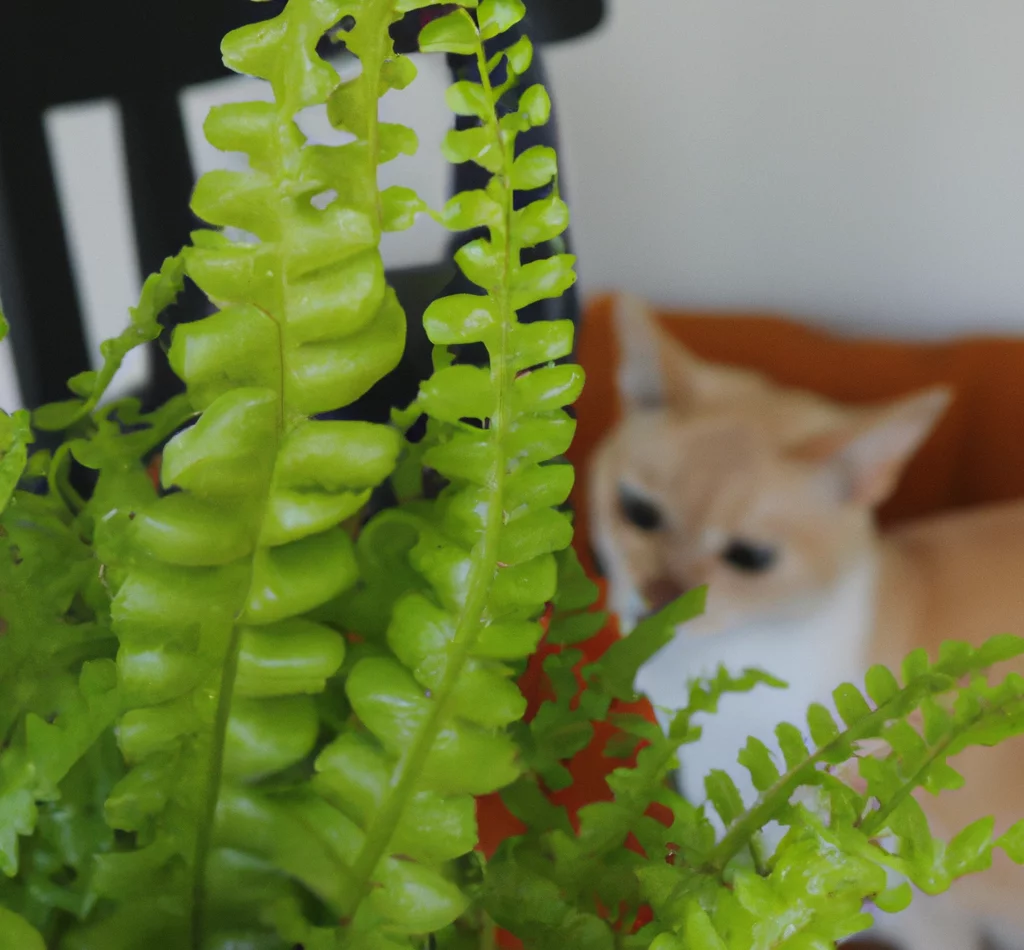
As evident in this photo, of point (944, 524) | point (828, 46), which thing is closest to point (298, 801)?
point (944, 524)

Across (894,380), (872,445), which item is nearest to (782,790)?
(872,445)

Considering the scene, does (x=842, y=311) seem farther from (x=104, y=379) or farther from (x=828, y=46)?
(x=104, y=379)

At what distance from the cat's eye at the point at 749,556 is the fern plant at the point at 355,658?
2.05 feet

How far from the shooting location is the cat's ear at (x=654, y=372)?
2.78 feet

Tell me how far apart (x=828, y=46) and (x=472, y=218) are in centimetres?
101

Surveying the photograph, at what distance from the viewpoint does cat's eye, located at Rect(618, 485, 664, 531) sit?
889 mm

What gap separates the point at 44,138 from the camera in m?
0.54

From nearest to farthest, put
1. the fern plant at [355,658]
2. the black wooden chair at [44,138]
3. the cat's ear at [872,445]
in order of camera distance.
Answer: the fern plant at [355,658]
the black wooden chair at [44,138]
the cat's ear at [872,445]

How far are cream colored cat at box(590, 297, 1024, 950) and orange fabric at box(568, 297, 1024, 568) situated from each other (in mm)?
106

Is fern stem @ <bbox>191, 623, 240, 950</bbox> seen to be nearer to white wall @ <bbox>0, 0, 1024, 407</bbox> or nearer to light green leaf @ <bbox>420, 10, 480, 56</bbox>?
light green leaf @ <bbox>420, 10, 480, 56</bbox>

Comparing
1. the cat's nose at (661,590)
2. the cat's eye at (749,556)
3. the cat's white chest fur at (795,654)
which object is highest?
the cat's eye at (749,556)

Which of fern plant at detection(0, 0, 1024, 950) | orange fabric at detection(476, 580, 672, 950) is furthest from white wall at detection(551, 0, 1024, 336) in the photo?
fern plant at detection(0, 0, 1024, 950)

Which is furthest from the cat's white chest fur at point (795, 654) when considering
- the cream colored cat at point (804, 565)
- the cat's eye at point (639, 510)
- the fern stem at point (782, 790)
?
the fern stem at point (782, 790)

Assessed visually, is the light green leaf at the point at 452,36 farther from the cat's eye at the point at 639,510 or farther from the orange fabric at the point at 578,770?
the cat's eye at the point at 639,510
